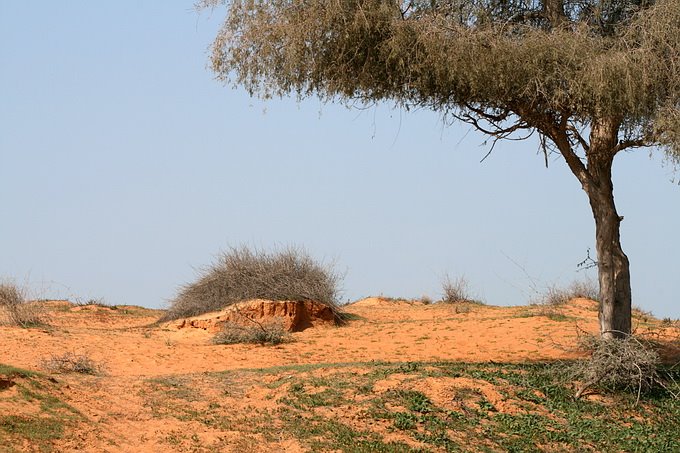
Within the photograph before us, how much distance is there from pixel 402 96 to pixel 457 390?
5.39 meters

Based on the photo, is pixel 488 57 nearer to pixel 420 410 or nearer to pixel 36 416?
pixel 420 410

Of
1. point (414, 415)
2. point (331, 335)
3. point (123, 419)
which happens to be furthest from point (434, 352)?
point (123, 419)

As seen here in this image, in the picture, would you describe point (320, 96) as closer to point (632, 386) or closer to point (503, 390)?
point (503, 390)

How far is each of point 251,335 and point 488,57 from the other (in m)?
9.20

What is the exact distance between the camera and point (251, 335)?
21562mm

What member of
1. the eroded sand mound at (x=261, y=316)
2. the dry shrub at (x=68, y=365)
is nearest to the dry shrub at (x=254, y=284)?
the eroded sand mound at (x=261, y=316)

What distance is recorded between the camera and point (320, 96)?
656 inches

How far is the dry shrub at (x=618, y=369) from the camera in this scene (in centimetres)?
1484

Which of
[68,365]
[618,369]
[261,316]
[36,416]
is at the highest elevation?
[261,316]

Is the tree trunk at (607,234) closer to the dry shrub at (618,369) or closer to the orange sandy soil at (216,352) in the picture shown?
the dry shrub at (618,369)

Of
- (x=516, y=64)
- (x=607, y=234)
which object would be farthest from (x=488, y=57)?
(x=607, y=234)

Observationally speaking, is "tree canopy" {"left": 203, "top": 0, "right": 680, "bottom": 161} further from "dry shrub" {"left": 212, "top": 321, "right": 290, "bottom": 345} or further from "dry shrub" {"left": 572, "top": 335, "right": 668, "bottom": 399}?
"dry shrub" {"left": 212, "top": 321, "right": 290, "bottom": 345}

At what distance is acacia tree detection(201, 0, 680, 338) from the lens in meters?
15.2

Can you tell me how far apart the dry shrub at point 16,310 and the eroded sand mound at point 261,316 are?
11.3ft
